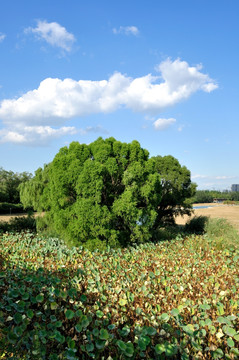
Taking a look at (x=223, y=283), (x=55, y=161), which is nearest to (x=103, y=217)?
(x=55, y=161)

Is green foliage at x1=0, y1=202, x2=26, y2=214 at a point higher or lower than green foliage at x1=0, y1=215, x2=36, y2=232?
higher

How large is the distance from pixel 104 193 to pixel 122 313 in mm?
4996

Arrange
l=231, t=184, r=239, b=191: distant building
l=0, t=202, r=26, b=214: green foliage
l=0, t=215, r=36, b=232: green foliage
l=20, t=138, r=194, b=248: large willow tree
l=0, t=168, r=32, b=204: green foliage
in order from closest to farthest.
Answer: l=20, t=138, r=194, b=248: large willow tree
l=0, t=215, r=36, b=232: green foliage
l=0, t=202, r=26, b=214: green foliage
l=0, t=168, r=32, b=204: green foliage
l=231, t=184, r=239, b=191: distant building

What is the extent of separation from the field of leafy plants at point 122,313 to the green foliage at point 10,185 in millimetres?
15967

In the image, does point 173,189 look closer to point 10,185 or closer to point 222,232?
point 222,232

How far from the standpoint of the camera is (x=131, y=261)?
19.1ft

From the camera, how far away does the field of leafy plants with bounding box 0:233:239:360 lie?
248cm

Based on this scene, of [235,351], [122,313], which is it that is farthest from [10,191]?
[235,351]

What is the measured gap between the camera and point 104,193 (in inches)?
313

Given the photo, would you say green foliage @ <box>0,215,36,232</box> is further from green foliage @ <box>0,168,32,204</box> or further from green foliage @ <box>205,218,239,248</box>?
green foliage @ <box>0,168,32,204</box>

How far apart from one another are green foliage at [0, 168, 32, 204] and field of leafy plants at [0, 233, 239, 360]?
52.4 feet

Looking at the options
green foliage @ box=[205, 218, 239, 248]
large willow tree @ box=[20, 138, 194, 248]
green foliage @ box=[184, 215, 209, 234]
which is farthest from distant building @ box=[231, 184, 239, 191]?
large willow tree @ box=[20, 138, 194, 248]

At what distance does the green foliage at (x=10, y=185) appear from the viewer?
828 inches

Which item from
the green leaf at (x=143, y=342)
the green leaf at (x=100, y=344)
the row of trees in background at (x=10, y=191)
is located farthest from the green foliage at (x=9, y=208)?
the green leaf at (x=143, y=342)
